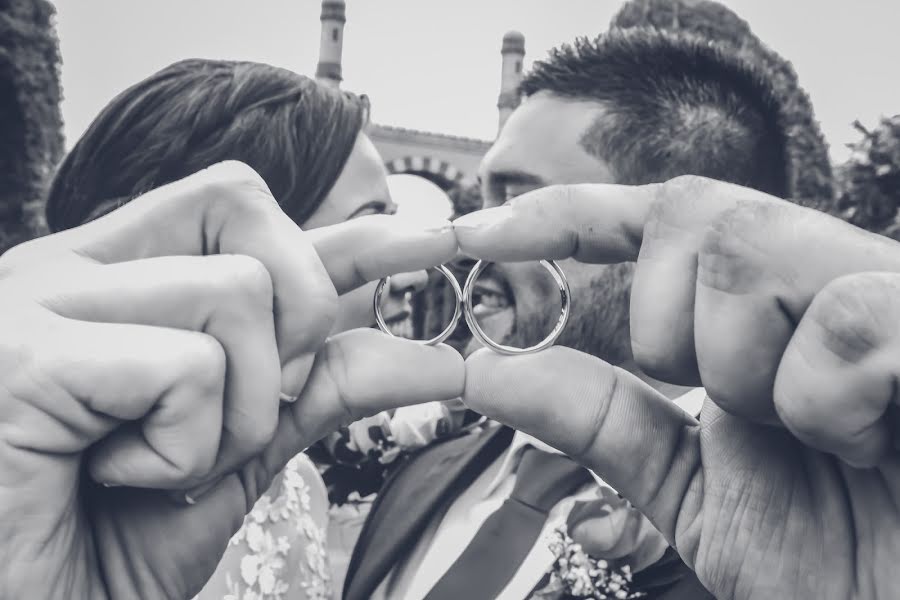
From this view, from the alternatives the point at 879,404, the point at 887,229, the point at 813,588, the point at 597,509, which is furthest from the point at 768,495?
the point at 887,229

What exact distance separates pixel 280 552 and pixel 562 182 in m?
1.81

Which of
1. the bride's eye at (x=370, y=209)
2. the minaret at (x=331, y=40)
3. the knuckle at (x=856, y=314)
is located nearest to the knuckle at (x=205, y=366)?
the knuckle at (x=856, y=314)

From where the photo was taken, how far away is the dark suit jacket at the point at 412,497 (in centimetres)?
267

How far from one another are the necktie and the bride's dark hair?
1.26m

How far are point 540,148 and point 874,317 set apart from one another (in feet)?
6.93

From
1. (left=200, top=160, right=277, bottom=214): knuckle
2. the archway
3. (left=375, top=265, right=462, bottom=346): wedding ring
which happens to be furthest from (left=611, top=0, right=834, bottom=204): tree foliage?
the archway

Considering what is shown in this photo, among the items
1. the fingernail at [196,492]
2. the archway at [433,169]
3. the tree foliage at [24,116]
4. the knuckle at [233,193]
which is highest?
the knuckle at [233,193]

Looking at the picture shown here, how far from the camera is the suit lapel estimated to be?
267 cm

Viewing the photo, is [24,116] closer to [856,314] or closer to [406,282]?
[406,282]

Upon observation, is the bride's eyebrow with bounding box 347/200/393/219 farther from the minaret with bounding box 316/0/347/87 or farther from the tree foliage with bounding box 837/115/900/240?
the minaret with bounding box 316/0/347/87

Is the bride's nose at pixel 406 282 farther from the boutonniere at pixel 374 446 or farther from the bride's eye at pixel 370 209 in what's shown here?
the boutonniere at pixel 374 446

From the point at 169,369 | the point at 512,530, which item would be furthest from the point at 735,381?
the point at 512,530

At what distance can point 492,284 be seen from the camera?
3.41 meters

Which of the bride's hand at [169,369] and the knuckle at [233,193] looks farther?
the knuckle at [233,193]
